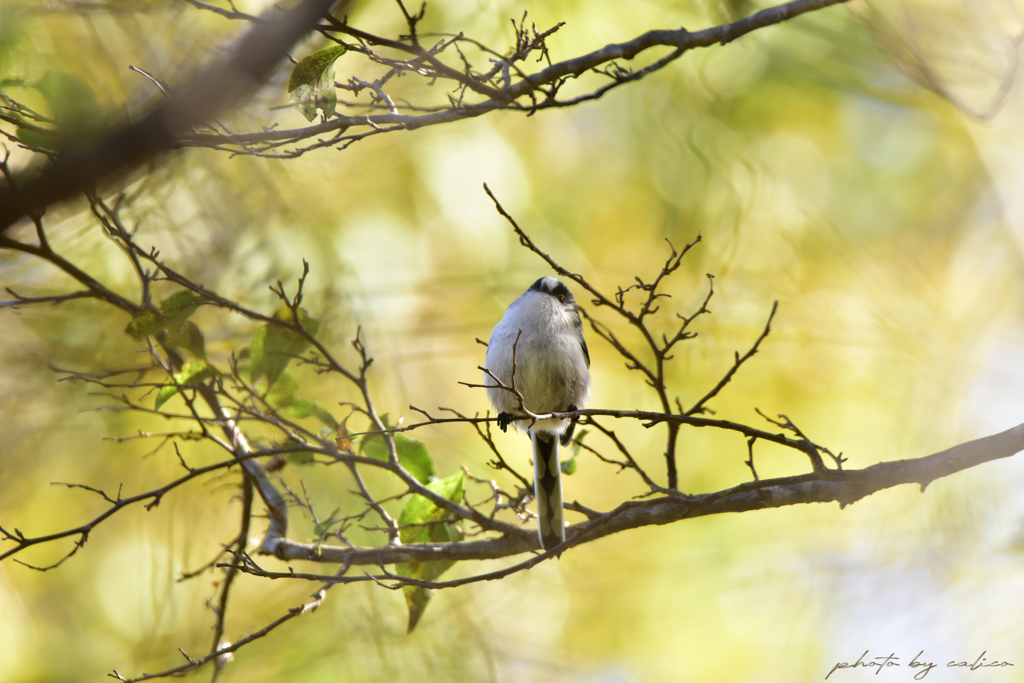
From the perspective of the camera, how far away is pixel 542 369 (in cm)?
256

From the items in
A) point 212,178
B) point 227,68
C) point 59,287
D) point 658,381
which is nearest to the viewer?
point 227,68

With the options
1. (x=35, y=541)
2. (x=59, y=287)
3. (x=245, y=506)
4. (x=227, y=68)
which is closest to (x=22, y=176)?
(x=227, y=68)

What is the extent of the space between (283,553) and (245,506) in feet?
0.93

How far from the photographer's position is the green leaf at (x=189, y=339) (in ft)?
7.40

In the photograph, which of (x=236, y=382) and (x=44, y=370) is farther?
(x=44, y=370)

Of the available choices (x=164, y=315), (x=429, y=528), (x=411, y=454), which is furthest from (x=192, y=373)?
(x=429, y=528)

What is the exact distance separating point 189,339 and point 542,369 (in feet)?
4.06

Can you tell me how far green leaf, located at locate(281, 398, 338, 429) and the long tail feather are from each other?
0.76 m

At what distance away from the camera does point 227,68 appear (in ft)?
1.89

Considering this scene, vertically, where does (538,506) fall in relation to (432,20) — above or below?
below

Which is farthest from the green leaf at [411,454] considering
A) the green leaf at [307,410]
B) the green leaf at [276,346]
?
the green leaf at [276,346]

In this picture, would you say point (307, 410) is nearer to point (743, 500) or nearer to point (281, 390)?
point (281, 390)

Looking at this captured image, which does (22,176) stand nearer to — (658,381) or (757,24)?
(658,381)

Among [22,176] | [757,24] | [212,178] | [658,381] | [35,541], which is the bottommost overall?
[22,176]
